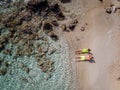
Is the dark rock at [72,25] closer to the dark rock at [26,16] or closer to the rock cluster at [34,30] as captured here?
the rock cluster at [34,30]

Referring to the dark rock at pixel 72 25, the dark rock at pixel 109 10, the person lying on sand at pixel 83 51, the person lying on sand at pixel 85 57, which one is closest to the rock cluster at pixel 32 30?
the dark rock at pixel 72 25

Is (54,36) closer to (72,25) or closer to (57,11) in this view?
(72,25)

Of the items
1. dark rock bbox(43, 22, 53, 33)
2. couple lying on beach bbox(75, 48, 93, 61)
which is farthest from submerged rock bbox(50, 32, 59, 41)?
couple lying on beach bbox(75, 48, 93, 61)

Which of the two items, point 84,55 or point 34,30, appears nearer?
point 84,55

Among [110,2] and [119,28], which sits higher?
[110,2]

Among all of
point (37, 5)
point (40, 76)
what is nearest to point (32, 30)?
point (37, 5)

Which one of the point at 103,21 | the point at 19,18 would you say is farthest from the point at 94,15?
the point at 19,18

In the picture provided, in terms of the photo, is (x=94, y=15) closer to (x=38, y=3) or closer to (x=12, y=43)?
(x=38, y=3)
